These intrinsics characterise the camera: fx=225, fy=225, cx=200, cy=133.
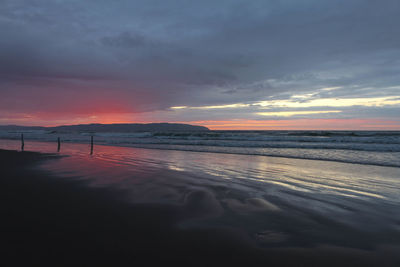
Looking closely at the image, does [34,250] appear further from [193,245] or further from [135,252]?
[193,245]

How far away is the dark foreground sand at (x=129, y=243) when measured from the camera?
2.80 metres

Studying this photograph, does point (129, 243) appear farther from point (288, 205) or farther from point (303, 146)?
point (303, 146)

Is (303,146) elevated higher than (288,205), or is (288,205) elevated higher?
(303,146)

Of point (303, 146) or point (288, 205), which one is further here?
point (303, 146)

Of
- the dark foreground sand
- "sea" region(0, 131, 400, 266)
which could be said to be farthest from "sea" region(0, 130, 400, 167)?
the dark foreground sand

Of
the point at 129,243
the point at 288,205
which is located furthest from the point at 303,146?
the point at 129,243

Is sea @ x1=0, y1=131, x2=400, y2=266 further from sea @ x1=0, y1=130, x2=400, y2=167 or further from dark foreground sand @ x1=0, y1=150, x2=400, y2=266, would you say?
sea @ x1=0, y1=130, x2=400, y2=167

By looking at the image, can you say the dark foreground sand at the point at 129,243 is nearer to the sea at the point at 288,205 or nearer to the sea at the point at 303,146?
the sea at the point at 288,205

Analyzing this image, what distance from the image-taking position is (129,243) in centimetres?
319

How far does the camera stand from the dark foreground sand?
110 inches

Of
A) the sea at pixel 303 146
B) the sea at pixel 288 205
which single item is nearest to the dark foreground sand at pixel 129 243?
the sea at pixel 288 205

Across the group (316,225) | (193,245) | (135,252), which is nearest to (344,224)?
(316,225)

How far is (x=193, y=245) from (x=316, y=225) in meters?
2.25

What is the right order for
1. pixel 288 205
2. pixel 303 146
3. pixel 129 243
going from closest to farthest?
pixel 129 243
pixel 288 205
pixel 303 146
